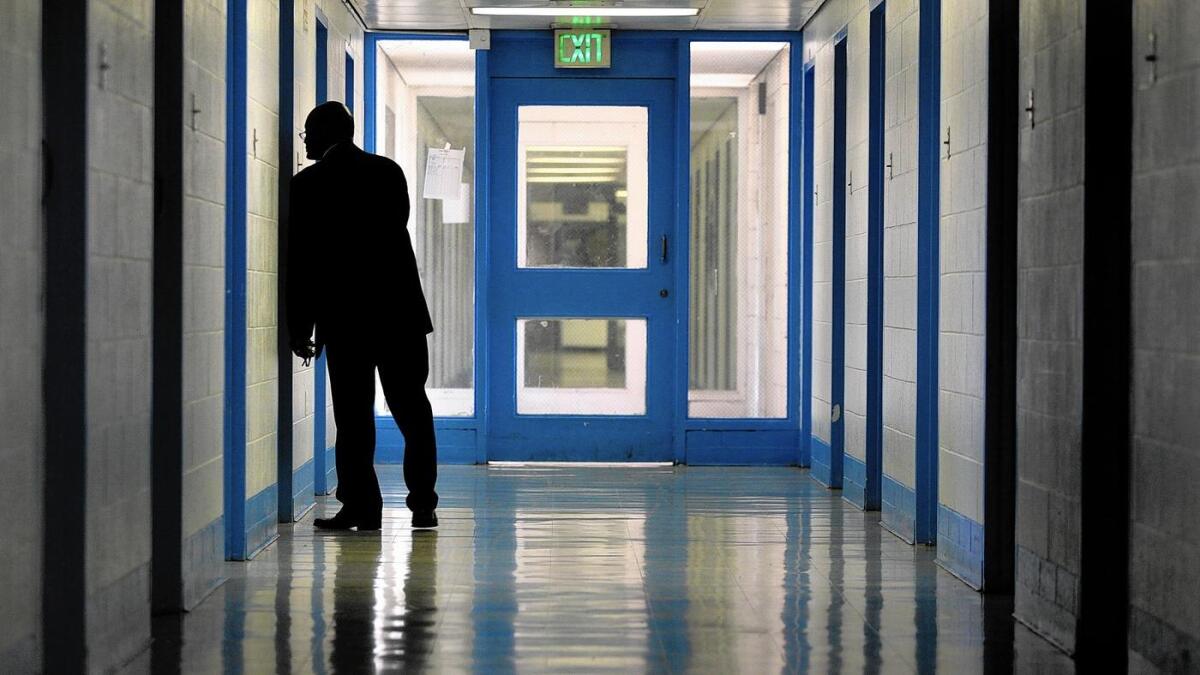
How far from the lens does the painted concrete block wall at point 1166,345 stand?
319 cm

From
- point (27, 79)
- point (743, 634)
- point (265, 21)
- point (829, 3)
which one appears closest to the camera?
point (27, 79)

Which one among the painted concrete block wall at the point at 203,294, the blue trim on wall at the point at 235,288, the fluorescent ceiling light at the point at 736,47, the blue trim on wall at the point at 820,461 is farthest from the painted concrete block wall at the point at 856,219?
the painted concrete block wall at the point at 203,294

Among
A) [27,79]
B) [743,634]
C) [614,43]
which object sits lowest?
[743,634]

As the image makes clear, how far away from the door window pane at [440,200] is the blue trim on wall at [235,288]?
3351 millimetres

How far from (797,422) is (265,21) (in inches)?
156

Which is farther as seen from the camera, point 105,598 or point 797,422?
point 797,422

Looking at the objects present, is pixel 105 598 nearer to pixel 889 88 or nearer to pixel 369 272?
pixel 369 272

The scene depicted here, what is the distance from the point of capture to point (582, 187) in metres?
8.66

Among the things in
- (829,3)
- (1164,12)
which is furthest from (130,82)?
(829,3)

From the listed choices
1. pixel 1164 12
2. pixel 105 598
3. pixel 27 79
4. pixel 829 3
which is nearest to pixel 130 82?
pixel 27 79

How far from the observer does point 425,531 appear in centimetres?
594

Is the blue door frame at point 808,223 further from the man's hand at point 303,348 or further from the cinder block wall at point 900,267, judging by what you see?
the man's hand at point 303,348

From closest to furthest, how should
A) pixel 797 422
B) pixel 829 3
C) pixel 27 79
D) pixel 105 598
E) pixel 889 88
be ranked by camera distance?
1. pixel 27 79
2. pixel 105 598
3. pixel 889 88
4. pixel 829 3
5. pixel 797 422

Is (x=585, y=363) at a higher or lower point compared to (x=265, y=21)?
lower
